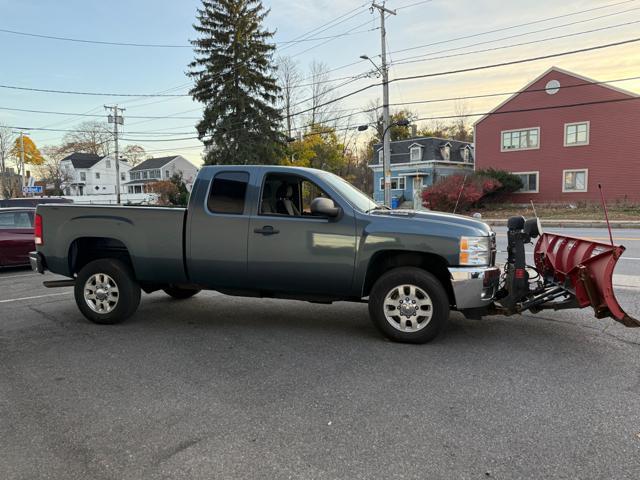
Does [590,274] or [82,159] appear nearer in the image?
[590,274]

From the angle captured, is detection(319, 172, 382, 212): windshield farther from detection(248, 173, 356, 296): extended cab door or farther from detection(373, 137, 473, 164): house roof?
detection(373, 137, 473, 164): house roof

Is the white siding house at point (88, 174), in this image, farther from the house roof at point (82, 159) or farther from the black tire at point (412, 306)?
the black tire at point (412, 306)

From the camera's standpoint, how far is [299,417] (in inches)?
138

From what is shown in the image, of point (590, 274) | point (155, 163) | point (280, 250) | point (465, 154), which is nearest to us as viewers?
point (590, 274)

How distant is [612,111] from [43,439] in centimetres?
3833

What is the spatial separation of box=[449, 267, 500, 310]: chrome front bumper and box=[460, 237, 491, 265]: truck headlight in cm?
8

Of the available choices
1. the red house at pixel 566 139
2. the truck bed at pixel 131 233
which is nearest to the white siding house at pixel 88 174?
the red house at pixel 566 139

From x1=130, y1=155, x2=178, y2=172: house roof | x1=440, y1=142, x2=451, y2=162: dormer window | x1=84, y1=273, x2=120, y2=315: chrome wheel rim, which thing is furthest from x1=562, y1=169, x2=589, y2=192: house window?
x1=130, y1=155, x2=178, y2=172: house roof

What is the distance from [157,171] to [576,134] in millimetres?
64441

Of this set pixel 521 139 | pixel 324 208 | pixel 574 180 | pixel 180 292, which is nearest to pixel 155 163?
pixel 521 139

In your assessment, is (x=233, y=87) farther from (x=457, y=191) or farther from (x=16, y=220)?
(x=16, y=220)

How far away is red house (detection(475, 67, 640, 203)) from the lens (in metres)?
32.8

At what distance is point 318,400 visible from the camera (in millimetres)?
3791

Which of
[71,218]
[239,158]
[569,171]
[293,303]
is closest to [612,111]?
[569,171]
